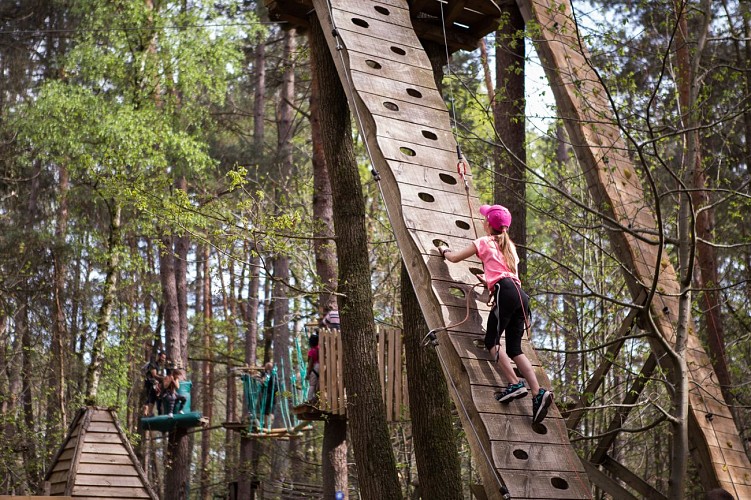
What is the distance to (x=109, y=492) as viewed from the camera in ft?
31.1

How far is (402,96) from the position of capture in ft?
22.1

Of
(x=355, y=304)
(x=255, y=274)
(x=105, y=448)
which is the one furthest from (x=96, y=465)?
(x=255, y=274)

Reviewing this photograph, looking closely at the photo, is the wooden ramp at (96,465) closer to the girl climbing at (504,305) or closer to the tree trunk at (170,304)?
the girl climbing at (504,305)

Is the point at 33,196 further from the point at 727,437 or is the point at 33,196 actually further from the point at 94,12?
the point at 727,437

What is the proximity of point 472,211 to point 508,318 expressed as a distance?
1.00 m

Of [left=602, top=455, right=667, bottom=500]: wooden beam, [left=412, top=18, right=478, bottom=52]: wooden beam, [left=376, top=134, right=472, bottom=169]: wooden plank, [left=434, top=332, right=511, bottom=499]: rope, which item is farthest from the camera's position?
[left=412, top=18, right=478, bottom=52]: wooden beam

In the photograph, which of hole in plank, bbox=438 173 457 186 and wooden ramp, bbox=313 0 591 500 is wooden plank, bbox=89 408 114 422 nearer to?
wooden ramp, bbox=313 0 591 500

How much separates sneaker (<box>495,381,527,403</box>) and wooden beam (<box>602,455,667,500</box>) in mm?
3390

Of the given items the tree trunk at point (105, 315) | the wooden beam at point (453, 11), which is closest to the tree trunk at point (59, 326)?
the tree trunk at point (105, 315)

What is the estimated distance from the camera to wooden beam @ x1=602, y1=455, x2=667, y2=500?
7.92 meters

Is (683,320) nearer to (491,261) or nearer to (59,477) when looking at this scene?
(491,261)

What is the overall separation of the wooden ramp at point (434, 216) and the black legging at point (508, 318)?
130mm

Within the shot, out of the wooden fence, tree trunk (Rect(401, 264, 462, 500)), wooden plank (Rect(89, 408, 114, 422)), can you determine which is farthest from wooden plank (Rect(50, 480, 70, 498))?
tree trunk (Rect(401, 264, 462, 500))

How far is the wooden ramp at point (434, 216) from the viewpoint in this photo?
15.9 feet
